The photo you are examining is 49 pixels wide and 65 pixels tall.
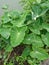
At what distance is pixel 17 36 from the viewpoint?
260 cm

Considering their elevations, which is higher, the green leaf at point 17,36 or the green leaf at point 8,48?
the green leaf at point 17,36

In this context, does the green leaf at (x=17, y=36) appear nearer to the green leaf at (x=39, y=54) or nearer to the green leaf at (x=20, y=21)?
the green leaf at (x=20, y=21)

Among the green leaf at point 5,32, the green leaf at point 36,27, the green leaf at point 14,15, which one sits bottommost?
the green leaf at point 5,32

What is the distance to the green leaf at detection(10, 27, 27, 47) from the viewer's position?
256 cm

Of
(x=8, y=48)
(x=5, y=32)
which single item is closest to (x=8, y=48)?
(x=8, y=48)

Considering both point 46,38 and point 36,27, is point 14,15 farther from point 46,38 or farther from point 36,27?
point 46,38

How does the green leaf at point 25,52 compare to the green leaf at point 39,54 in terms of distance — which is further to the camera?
the green leaf at point 25,52

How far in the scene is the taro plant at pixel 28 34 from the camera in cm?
262

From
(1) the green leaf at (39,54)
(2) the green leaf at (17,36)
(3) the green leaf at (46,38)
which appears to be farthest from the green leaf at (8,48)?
(3) the green leaf at (46,38)

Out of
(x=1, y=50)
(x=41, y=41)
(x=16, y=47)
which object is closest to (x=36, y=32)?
(x=41, y=41)

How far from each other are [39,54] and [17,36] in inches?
12.1

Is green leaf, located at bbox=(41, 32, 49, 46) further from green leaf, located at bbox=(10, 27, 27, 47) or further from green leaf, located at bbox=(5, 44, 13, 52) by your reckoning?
green leaf, located at bbox=(5, 44, 13, 52)

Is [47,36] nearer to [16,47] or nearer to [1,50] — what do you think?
[16,47]

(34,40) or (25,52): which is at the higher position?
(34,40)
